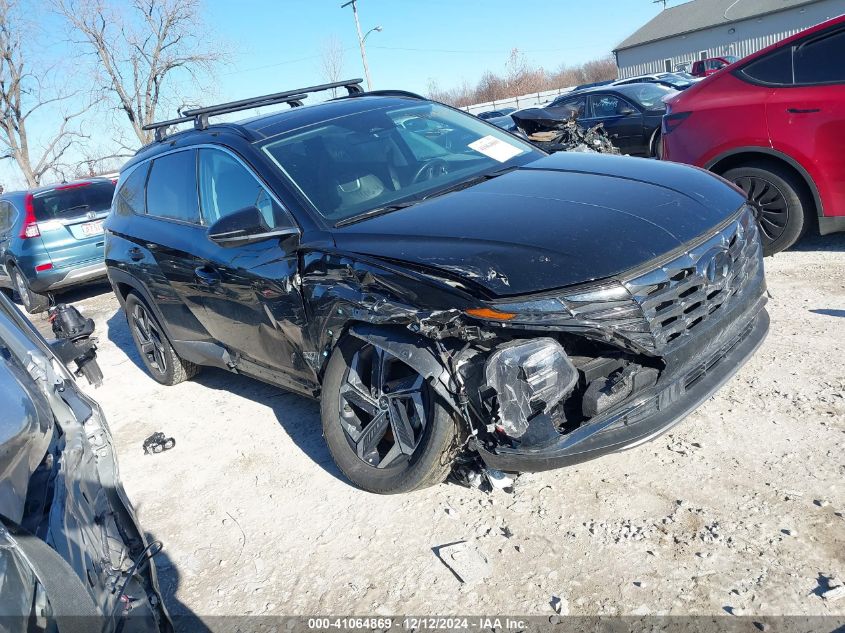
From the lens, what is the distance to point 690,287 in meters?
2.64

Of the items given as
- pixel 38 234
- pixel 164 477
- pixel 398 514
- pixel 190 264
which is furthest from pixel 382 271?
pixel 38 234

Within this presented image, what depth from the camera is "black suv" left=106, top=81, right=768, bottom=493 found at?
2.53m

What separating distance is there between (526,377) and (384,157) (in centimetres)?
176

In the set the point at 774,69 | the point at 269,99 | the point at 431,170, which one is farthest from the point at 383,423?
the point at 774,69

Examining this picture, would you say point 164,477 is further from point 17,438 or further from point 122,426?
point 17,438

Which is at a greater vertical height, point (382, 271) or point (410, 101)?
point (410, 101)

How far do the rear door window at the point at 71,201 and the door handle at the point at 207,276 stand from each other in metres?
6.29

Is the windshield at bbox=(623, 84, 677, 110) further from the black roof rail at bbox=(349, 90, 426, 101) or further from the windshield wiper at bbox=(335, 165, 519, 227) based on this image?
the windshield wiper at bbox=(335, 165, 519, 227)

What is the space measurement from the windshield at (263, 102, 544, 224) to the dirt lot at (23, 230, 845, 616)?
4.79 ft

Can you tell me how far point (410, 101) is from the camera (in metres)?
4.43

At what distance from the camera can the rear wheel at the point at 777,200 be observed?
5.24 m

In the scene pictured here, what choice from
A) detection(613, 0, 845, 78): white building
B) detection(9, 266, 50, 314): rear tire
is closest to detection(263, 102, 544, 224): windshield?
detection(9, 266, 50, 314): rear tire

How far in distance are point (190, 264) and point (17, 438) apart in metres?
2.42

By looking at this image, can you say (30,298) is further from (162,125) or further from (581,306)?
(581,306)
